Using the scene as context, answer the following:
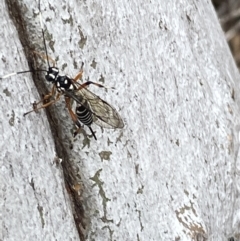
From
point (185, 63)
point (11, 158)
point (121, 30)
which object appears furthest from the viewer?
point (185, 63)

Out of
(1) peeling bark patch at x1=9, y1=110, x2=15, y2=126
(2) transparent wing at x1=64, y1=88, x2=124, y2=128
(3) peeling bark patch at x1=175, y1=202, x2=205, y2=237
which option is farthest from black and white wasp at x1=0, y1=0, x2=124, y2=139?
(3) peeling bark patch at x1=175, y1=202, x2=205, y2=237

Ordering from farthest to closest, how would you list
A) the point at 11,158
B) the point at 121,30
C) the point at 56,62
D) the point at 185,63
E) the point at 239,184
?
the point at 239,184 < the point at 185,63 < the point at 121,30 < the point at 56,62 < the point at 11,158

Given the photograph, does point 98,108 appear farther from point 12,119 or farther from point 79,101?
point 12,119

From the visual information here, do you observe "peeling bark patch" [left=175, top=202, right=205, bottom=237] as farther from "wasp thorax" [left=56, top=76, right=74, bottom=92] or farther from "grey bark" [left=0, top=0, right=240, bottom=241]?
"wasp thorax" [left=56, top=76, right=74, bottom=92]

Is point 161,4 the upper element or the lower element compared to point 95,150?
upper

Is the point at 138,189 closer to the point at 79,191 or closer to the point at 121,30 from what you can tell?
the point at 79,191

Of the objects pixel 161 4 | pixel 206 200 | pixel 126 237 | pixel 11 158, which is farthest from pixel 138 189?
pixel 161 4

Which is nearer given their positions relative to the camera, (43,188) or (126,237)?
(43,188)

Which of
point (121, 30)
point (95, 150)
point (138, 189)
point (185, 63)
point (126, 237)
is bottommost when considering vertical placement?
point (126, 237)
